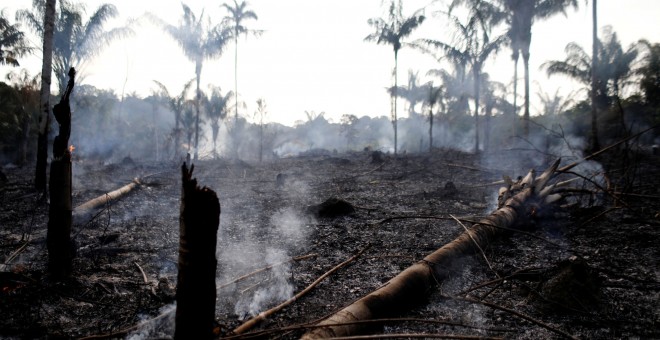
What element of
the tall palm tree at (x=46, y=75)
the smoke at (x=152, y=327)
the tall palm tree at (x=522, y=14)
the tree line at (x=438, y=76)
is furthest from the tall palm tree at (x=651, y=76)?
the tall palm tree at (x=46, y=75)

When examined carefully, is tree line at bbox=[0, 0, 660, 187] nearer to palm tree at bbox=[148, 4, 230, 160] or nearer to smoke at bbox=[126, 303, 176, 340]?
palm tree at bbox=[148, 4, 230, 160]

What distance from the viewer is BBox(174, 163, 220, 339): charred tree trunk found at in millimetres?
1682

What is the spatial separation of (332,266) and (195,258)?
2.94 m

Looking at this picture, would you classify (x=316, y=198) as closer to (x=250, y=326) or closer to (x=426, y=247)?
(x=426, y=247)

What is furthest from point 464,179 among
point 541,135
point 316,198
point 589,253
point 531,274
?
point 541,135

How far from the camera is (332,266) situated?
14.6 ft

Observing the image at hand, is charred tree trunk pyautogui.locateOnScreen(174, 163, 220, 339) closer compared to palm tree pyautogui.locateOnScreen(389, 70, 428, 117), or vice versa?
charred tree trunk pyautogui.locateOnScreen(174, 163, 220, 339)

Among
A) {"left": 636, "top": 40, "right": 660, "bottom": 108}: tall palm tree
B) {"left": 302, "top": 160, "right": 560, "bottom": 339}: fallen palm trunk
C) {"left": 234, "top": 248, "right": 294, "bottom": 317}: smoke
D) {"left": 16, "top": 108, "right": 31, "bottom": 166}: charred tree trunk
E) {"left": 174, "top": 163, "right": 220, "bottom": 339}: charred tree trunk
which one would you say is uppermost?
{"left": 636, "top": 40, "right": 660, "bottom": 108}: tall palm tree

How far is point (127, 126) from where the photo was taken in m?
31.4

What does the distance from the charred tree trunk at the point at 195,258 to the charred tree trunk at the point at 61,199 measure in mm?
2743

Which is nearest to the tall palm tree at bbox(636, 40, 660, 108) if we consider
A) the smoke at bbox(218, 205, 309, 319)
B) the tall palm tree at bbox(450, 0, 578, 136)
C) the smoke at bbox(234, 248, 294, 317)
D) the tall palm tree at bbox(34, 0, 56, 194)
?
the tall palm tree at bbox(450, 0, 578, 136)

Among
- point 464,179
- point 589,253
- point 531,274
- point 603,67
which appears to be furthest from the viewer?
point 603,67

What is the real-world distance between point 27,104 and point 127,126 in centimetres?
1487

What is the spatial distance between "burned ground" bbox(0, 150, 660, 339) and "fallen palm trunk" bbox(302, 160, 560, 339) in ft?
0.46
